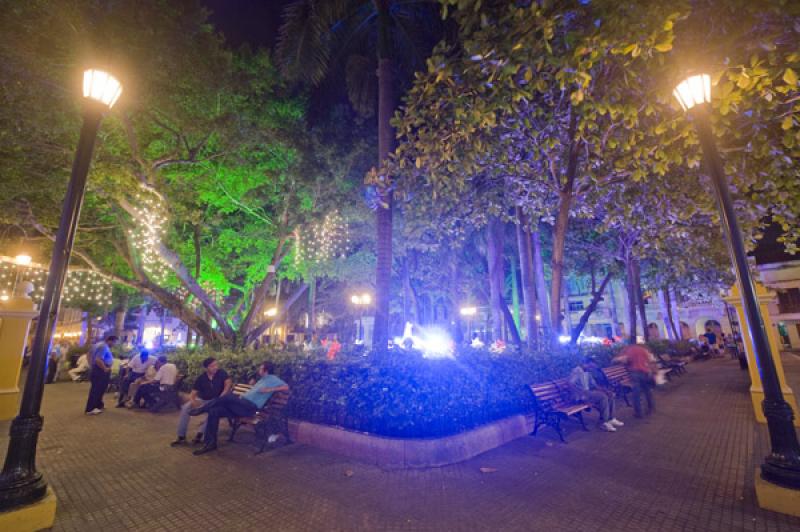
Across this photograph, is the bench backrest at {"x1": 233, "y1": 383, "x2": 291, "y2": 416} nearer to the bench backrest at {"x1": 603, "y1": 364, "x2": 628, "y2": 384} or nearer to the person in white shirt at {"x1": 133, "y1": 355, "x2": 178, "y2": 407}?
the person in white shirt at {"x1": 133, "y1": 355, "x2": 178, "y2": 407}

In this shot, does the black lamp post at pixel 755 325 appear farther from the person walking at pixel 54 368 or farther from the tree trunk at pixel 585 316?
the person walking at pixel 54 368

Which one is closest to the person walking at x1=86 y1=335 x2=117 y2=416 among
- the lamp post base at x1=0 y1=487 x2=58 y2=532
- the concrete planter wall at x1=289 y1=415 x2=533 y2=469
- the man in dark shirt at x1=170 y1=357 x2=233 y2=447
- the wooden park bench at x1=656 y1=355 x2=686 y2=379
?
the man in dark shirt at x1=170 y1=357 x2=233 y2=447

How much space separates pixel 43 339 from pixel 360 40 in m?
12.9

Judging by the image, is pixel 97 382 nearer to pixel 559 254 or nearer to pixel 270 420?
pixel 270 420

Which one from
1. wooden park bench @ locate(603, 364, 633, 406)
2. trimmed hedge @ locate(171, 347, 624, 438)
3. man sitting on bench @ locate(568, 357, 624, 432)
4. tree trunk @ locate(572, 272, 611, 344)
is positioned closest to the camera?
trimmed hedge @ locate(171, 347, 624, 438)

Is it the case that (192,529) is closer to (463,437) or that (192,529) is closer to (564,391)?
(463,437)

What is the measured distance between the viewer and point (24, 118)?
8.59 metres

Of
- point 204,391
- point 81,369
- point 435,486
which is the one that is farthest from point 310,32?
point 81,369

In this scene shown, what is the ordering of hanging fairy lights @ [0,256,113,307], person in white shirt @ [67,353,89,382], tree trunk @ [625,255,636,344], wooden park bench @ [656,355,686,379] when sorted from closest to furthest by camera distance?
wooden park bench @ [656,355,686,379] < hanging fairy lights @ [0,256,113,307] < tree trunk @ [625,255,636,344] < person in white shirt @ [67,353,89,382]

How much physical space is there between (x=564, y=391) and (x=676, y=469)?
8.66 feet

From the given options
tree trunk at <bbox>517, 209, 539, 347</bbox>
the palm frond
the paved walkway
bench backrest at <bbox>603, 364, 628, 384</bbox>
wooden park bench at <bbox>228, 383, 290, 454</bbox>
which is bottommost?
the paved walkway

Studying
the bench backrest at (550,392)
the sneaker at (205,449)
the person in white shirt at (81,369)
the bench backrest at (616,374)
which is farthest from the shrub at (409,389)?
the person in white shirt at (81,369)

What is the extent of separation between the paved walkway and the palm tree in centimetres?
796

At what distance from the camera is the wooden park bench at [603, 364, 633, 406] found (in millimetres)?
8906
